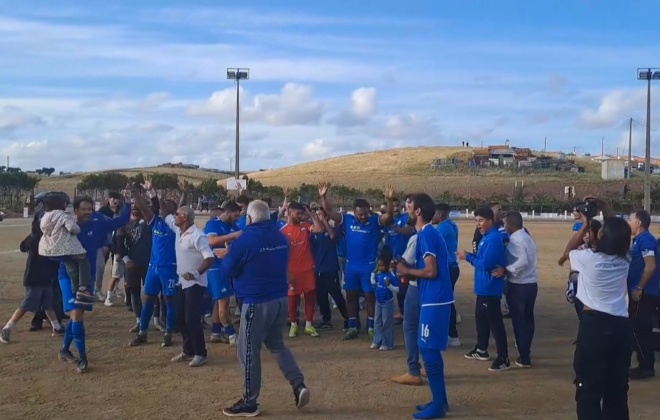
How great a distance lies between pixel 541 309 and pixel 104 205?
26.5ft

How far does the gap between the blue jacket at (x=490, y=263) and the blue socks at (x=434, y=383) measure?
197 centimetres

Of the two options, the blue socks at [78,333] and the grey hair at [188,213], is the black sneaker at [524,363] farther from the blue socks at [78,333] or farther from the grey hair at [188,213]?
the blue socks at [78,333]

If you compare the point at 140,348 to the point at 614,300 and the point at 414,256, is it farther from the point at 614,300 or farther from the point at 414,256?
the point at 614,300

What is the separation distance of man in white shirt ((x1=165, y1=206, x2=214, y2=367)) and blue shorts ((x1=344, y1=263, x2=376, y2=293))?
2186 millimetres

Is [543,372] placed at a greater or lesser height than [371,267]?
lesser

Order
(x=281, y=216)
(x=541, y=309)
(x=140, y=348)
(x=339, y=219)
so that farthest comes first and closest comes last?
(x=541, y=309)
(x=281, y=216)
(x=339, y=219)
(x=140, y=348)

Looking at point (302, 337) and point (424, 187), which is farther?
point (424, 187)

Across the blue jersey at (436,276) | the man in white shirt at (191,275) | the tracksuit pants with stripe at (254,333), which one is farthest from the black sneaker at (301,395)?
the man in white shirt at (191,275)

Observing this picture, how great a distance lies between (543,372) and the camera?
8.02m

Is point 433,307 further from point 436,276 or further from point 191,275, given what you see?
point 191,275

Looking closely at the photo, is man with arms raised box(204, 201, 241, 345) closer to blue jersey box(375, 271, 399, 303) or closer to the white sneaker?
blue jersey box(375, 271, 399, 303)

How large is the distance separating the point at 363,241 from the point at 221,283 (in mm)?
1981

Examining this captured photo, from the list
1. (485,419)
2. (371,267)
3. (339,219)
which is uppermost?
(339,219)

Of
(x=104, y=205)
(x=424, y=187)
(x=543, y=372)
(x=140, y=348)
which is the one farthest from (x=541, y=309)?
(x=424, y=187)
